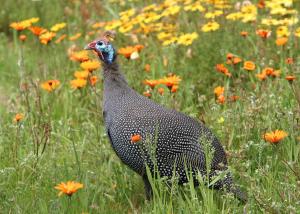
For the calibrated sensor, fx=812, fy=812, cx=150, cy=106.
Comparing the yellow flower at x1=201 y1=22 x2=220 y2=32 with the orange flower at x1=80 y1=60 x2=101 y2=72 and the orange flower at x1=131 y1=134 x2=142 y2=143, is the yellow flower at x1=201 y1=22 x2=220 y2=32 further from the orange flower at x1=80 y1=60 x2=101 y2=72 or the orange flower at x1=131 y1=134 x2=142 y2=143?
the orange flower at x1=131 y1=134 x2=142 y2=143

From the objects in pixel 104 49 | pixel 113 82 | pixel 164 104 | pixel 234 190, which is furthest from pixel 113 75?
pixel 234 190

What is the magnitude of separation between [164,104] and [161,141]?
Answer: 85 cm

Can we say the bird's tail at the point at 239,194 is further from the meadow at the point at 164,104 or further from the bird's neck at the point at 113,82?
the bird's neck at the point at 113,82

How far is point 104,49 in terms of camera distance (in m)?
4.39

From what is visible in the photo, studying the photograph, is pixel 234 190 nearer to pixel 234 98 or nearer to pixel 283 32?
pixel 234 98

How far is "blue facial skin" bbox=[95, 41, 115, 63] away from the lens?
172 inches

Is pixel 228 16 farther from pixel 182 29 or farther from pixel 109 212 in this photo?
pixel 109 212

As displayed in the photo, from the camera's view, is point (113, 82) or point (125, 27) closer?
point (113, 82)

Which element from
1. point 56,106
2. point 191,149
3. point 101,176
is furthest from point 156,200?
point 56,106

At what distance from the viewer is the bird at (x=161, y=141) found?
4.07 m

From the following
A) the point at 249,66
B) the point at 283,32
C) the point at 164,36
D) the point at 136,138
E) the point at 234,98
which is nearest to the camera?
the point at 136,138

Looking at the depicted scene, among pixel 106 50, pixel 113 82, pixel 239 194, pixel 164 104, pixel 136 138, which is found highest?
pixel 106 50

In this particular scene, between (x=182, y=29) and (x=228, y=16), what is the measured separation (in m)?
0.73

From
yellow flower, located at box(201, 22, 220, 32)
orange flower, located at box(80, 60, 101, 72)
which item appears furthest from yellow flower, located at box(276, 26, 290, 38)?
orange flower, located at box(80, 60, 101, 72)
